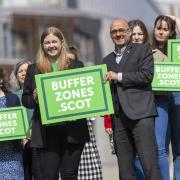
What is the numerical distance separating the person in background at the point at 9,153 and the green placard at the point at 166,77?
1.52m

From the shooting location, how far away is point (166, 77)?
9.58m

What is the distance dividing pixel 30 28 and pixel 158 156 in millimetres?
21740

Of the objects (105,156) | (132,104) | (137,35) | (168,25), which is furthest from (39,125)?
(105,156)

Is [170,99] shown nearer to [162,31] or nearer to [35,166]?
[162,31]

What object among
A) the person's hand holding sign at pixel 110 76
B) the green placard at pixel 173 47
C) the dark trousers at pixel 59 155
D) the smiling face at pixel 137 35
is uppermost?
the smiling face at pixel 137 35

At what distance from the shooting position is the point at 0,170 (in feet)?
33.0

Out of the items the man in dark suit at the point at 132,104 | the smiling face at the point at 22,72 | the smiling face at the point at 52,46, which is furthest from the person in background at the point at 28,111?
the man in dark suit at the point at 132,104

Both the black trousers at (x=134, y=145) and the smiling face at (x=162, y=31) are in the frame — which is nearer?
the black trousers at (x=134, y=145)

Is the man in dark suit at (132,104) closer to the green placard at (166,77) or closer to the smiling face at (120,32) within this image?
the smiling face at (120,32)

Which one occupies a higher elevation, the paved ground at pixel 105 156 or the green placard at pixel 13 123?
the green placard at pixel 13 123

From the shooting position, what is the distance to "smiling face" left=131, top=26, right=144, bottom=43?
9.84m

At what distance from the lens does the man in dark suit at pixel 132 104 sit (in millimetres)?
8844

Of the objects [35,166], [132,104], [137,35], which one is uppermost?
[137,35]

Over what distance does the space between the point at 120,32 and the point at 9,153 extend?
6.32 feet
